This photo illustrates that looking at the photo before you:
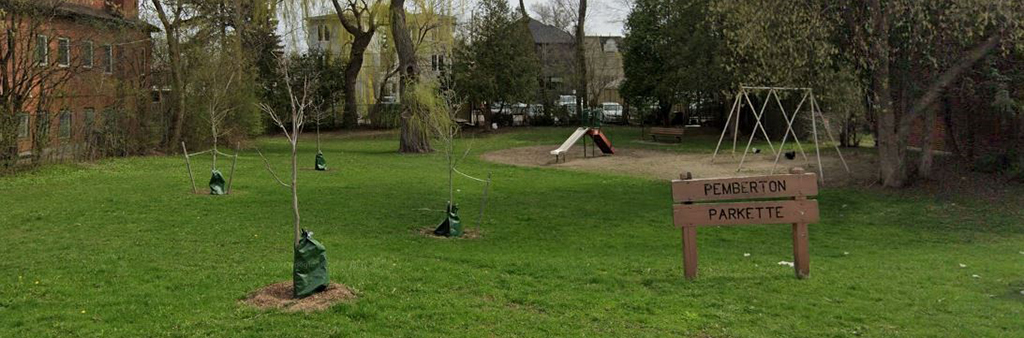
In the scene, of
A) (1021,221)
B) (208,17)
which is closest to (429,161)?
(208,17)

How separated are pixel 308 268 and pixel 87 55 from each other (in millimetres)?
18887

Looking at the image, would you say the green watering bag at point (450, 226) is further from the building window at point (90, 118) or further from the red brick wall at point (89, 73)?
the building window at point (90, 118)

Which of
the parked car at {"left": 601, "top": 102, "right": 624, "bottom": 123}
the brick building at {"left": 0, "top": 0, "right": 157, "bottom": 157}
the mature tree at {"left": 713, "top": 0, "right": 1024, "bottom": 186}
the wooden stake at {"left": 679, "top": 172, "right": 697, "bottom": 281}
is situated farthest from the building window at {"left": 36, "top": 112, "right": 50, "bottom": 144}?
the parked car at {"left": 601, "top": 102, "right": 624, "bottom": 123}

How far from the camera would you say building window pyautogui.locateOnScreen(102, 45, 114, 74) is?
73.6 ft

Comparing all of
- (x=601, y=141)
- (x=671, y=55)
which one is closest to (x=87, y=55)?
(x=601, y=141)

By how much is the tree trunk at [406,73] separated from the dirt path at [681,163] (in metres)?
2.23

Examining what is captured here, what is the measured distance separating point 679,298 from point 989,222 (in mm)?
7802

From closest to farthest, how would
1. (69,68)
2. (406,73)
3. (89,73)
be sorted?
1. (69,68)
2. (89,73)
3. (406,73)

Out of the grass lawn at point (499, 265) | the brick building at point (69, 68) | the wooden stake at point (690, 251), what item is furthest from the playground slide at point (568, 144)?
the wooden stake at point (690, 251)

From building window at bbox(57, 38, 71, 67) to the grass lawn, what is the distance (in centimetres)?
575

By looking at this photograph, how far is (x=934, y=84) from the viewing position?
44.7 feet

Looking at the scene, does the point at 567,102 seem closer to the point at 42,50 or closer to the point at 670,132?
the point at 670,132

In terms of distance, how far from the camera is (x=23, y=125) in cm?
1722

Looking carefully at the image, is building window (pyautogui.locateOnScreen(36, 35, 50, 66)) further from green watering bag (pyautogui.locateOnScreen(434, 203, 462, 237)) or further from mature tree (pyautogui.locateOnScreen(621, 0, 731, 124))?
mature tree (pyautogui.locateOnScreen(621, 0, 731, 124))
